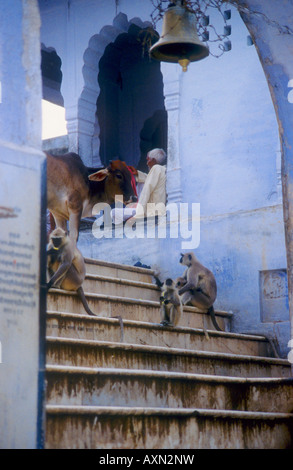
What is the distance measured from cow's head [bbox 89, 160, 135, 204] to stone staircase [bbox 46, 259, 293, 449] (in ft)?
5.50

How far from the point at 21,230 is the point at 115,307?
396 cm

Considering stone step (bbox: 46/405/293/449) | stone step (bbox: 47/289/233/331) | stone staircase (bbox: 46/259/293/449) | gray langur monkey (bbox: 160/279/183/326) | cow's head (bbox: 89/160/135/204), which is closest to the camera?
stone step (bbox: 46/405/293/449)

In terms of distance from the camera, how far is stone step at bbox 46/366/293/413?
17.2 feet

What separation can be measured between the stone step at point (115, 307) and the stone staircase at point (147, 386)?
0.03ft

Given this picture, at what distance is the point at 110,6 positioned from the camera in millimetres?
11641

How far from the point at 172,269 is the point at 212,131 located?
182 centimetres

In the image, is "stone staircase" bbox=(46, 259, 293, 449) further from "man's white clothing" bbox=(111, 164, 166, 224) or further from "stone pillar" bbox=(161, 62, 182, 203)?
"stone pillar" bbox=(161, 62, 182, 203)

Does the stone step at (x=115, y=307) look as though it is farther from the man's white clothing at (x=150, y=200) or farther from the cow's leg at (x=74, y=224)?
the man's white clothing at (x=150, y=200)

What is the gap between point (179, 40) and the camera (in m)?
6.25

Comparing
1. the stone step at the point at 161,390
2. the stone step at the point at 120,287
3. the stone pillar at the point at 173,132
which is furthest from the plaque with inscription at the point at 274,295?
the stone step at the point at 161,390

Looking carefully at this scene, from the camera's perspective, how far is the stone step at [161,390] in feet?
17.2

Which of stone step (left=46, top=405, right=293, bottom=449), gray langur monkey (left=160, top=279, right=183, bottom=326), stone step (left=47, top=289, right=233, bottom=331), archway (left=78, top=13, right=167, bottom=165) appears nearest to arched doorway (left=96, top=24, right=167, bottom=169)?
archway (left=78, top=13, right=167, bottom=165)

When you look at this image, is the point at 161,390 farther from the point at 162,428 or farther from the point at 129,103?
the point at 129,103

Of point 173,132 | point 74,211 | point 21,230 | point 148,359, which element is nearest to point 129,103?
point 173,132
